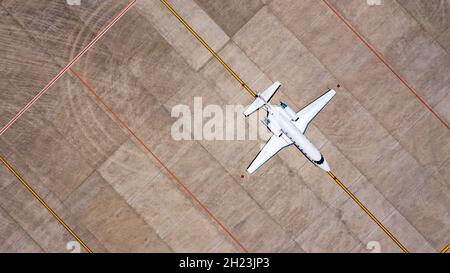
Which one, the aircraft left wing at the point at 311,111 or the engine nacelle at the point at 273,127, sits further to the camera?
the aircraft left wing at the point at 311,111

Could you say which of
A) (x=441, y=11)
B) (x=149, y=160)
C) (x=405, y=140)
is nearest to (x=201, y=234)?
(x=149, y=160)

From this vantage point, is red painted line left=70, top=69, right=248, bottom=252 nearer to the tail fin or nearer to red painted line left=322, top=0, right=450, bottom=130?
the tail fin

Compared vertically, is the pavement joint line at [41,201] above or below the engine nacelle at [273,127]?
above

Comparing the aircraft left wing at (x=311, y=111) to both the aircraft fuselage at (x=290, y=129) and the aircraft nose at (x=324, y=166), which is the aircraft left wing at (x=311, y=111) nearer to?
the aircraft fuselage at (x=290, y=129)

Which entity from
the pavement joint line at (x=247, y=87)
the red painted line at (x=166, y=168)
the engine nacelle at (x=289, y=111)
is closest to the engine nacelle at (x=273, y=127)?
the engine nacelle at (x=289, y=111)

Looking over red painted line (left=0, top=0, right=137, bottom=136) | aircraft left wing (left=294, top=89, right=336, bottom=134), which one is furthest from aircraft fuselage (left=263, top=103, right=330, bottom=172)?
red painted line (left=0, top=0, right=137, bottom=136)

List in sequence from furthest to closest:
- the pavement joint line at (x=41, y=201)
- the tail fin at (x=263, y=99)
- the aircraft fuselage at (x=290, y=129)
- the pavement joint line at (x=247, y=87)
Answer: the pavement joint line at (x=247, y=87), the pavement joint line at (x=41, y=201), the aircraft fuselage at (x=290, y=129), the tail fin at (x=263, y=99)

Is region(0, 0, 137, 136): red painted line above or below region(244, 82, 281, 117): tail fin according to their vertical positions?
above

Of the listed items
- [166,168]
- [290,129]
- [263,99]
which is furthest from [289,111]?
[166,168]
